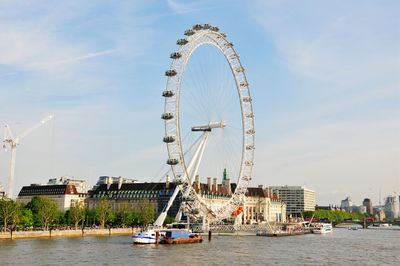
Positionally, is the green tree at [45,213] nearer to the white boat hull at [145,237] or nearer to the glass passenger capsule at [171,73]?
the white boat hull at [145,237]

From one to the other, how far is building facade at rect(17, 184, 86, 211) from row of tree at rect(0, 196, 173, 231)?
151ft

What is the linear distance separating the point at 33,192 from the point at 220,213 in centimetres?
9213

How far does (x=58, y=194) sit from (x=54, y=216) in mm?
69765

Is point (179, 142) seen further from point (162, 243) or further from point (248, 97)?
point (248, 97)

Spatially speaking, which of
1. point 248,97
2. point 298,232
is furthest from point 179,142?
point 298,232

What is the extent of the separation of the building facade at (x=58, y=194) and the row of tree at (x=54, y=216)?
46.0 m

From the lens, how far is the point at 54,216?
324ft

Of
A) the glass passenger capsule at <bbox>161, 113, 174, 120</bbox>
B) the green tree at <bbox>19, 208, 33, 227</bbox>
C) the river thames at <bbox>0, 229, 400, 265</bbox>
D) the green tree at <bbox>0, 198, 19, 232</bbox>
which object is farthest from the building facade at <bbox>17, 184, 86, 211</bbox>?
the river thames at <bbox>0, 229, 400, 265</bbox>

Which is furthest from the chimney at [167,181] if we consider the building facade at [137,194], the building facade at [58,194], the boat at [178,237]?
the boat at [178,237]

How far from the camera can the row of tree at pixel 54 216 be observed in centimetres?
8369

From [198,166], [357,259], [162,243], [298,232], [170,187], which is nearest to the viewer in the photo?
[357,259]

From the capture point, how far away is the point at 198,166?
97312mm

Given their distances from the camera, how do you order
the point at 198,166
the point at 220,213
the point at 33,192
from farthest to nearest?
the point at 33,192 < the point at 220,213 < the point at 198,166

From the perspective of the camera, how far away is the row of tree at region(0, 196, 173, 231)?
83688mm
